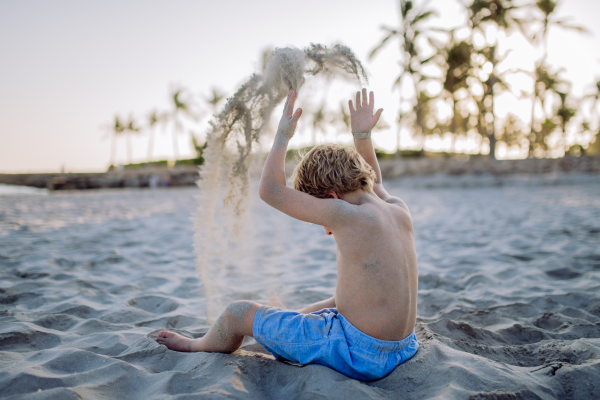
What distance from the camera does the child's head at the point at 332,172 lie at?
1849 millimetres

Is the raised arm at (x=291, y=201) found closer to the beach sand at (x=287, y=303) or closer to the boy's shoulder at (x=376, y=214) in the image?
the boy's shoulder at (x=376, y=214)

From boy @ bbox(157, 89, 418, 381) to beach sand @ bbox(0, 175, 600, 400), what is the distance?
11cm

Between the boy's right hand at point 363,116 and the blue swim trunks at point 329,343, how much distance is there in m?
1.18

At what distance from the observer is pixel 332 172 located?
1.85m

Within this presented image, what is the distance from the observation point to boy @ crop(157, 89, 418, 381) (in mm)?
1739

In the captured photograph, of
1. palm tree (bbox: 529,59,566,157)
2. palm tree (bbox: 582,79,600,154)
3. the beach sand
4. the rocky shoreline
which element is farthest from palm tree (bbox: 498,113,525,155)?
the beach sand

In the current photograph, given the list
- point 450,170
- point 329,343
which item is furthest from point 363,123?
point 450,170

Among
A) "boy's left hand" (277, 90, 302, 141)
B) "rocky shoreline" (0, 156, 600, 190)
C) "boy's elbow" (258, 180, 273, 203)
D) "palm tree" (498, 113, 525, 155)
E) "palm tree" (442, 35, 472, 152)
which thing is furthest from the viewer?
"palm tree" (498, 113, 525, 155)

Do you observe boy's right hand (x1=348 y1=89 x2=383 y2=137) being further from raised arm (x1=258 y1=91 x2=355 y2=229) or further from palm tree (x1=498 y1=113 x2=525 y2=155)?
palm tree (x1=498 y1=113 x2=525 y2=155)

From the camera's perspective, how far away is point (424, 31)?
24031 millimetres

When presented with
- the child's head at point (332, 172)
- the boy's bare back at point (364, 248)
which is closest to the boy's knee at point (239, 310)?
the boy's bare back at point (364, 248)

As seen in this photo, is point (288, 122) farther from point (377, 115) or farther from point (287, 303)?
point (287, 303)

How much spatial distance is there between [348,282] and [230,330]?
0.67 m

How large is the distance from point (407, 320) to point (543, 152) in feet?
222
